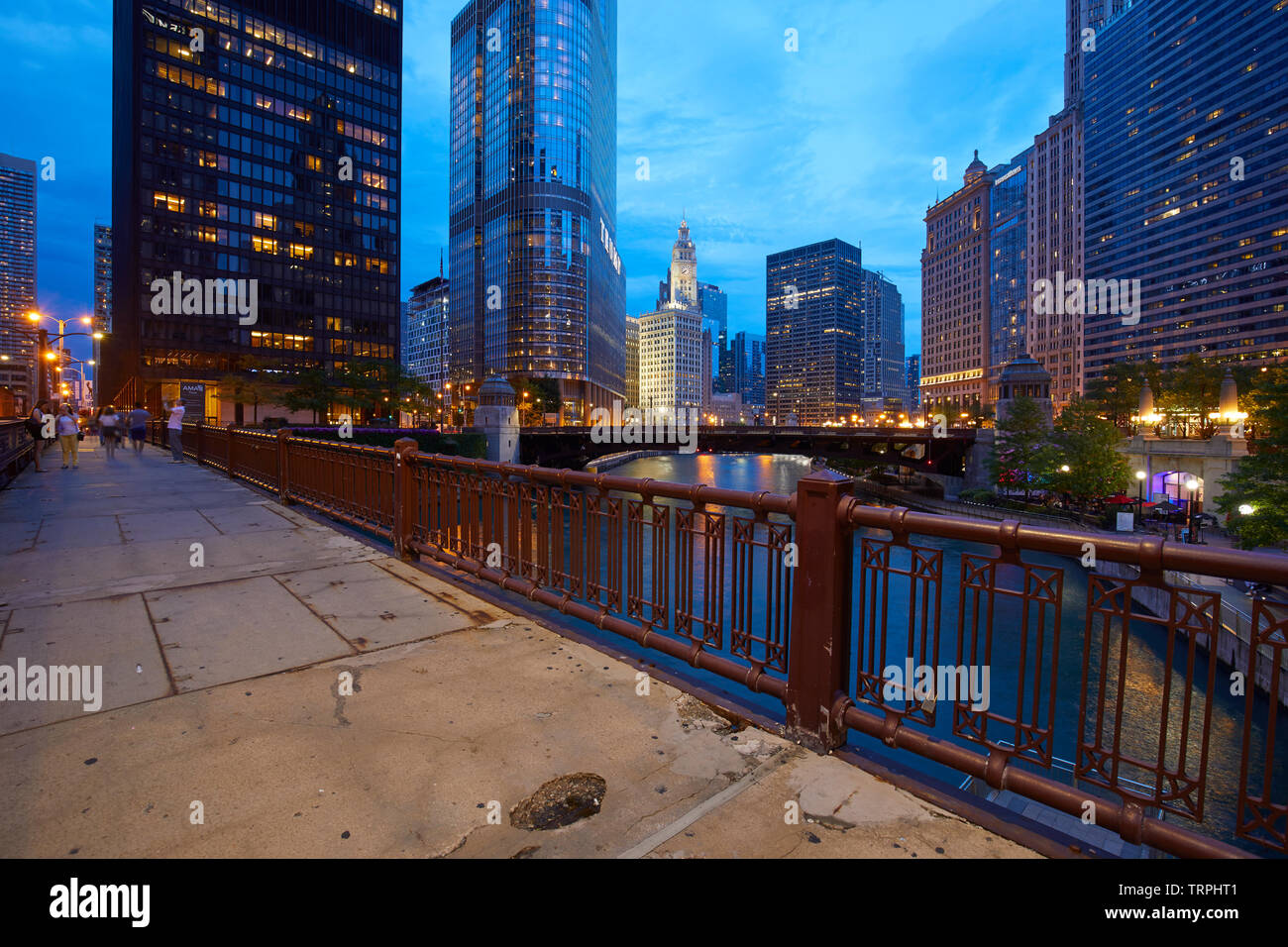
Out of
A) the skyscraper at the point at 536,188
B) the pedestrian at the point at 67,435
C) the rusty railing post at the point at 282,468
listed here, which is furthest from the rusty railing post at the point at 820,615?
the skyscraper at the point at 536,188

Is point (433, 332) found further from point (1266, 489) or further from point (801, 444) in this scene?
point (1266, 489)

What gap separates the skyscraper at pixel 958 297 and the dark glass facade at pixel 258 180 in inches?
4643

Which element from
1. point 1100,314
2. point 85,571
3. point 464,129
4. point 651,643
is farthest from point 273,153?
point 1100,314

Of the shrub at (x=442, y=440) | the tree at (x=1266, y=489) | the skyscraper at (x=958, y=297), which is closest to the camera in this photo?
the tree at (x=1266, y=489)

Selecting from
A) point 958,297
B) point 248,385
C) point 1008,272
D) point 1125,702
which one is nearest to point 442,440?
point 248,385

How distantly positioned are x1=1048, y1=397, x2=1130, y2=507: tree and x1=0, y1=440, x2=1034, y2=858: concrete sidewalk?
4391 cm

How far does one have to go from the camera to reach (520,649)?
494cm

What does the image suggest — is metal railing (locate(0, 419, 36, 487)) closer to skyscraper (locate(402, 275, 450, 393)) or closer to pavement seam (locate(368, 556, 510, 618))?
pavement seam (locate(368, 556, 510, 618))

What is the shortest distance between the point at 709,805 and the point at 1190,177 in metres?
159

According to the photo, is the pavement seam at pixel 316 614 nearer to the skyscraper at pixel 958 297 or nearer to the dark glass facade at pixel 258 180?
the dark glass facade at pixel 258 180

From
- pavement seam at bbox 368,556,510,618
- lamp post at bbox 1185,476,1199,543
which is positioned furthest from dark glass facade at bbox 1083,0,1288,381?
pavement seam at bbox 368,556,510,618

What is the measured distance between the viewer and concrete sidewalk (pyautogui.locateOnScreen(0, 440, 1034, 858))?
274 cm

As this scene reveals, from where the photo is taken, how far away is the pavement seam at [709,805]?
8.77 feet
